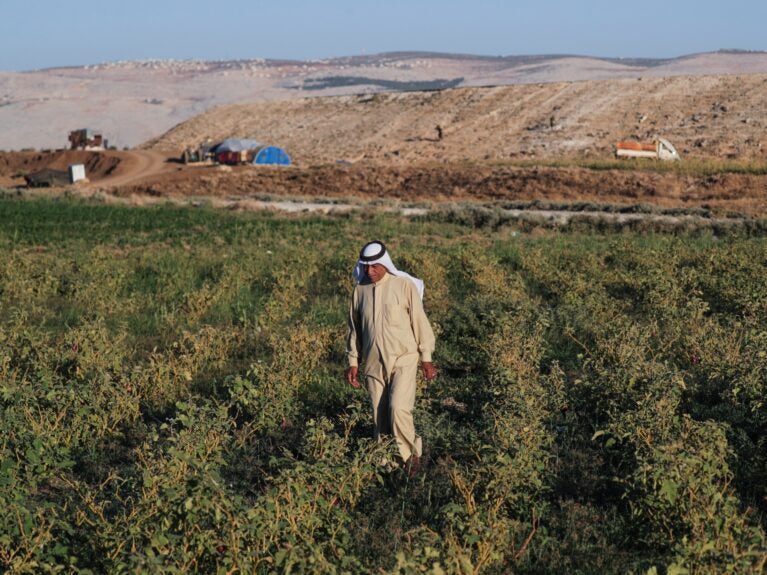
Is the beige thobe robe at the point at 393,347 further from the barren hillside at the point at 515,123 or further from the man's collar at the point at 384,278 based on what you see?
the barren hillside at the point at 515,123

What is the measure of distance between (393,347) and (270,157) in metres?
41.7

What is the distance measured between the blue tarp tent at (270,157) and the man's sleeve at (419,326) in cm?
4039

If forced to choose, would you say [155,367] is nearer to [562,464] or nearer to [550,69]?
[562,464]

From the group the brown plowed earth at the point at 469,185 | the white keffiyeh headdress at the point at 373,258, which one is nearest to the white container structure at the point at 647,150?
the brown plowed earth at the point at 469,185

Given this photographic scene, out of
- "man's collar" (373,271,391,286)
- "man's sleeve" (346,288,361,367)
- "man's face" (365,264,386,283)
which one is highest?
"man's face" (365,264,386,283)

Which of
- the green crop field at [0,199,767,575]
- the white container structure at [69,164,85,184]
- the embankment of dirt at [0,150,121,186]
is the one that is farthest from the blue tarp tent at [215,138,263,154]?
the green crop field at [0,199,767,575]

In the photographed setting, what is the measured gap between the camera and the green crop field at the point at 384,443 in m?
5.02

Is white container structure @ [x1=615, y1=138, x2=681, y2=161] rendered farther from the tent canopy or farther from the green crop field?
the green crop field

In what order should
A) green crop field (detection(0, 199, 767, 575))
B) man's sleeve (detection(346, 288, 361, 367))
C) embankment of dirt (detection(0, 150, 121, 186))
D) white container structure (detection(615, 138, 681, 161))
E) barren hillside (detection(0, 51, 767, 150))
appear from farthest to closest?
barren hillside (detection(0, 51, 767, 150))
embankment of dirt (detection(0, 150, 121, 186))
white container structure (detection(615, 138, 681, 161))
man's sleeve (detection(346, 288, 361, 367))
green crop field (detection(0, 199, 767, 575))

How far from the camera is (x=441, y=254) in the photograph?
1648 centimetres

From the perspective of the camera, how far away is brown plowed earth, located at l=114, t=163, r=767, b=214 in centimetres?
3052

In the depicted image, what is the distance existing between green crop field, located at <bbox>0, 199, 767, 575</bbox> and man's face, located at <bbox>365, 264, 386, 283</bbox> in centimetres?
112

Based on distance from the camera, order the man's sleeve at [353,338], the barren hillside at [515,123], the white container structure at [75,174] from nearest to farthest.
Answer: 1. the man's sleeve at [353,338]
2. the white container structure at [75,174]
3. the barren hillside at [515,123]

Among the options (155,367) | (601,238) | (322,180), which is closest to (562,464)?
(155,367)
